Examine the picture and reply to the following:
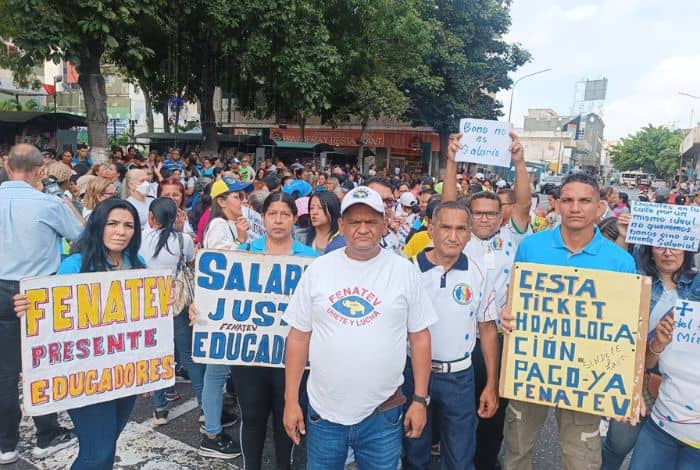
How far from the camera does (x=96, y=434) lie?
282 cm

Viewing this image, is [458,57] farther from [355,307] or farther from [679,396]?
[355,307]

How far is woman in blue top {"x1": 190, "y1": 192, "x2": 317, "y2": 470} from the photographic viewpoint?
3.28 metres

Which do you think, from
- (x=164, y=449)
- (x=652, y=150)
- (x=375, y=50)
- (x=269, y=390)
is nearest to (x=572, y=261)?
(x=269, y=390)

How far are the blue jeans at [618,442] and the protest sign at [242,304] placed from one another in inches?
79.4

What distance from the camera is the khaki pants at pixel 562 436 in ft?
9.39

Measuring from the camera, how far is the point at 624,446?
3113mm

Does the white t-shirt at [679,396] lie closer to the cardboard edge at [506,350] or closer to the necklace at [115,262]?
the cardboard edge at [506,350]

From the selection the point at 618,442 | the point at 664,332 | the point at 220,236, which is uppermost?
the point at 220,236

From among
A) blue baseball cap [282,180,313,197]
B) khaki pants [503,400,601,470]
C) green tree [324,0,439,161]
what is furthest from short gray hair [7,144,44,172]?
green tree [324,0,439,161]

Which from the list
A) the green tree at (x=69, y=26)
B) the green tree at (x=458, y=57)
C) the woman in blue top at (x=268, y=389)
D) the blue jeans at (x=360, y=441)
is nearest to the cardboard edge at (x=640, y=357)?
the blue jeans at (x=360, y=441)

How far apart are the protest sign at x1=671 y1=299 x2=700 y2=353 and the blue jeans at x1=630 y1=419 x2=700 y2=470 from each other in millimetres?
466

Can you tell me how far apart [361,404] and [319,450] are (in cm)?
35

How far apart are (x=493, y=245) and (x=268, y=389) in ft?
5.86

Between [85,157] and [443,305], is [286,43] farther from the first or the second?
[443,305]
